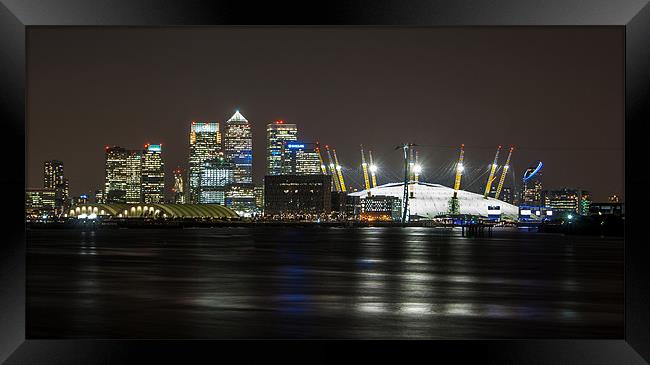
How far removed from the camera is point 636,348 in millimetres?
8773

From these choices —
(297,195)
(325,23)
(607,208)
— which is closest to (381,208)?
(297,195)

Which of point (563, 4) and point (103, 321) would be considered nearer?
point (563, 4)

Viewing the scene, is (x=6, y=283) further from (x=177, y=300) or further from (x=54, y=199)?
(x=54, y=199)

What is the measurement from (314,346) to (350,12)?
129 inches

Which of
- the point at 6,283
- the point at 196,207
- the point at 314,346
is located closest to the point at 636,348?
the point at 314,346

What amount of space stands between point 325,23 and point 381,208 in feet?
539

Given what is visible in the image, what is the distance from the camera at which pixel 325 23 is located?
27.5ft

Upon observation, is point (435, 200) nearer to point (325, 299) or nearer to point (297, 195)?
point (297, 195)

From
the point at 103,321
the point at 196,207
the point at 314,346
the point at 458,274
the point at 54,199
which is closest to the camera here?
the point at 314,346

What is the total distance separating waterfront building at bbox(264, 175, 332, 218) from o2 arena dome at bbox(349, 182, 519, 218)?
8.31m

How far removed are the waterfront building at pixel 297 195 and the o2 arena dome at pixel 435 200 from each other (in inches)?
327

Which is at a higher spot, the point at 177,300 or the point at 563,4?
the point at 563,4

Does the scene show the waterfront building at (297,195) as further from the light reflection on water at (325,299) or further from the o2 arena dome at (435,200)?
the light reflection on water at (325,299)

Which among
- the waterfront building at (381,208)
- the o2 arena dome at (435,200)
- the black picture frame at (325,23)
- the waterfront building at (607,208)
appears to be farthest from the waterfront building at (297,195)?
the black picture frame at (325,23)
